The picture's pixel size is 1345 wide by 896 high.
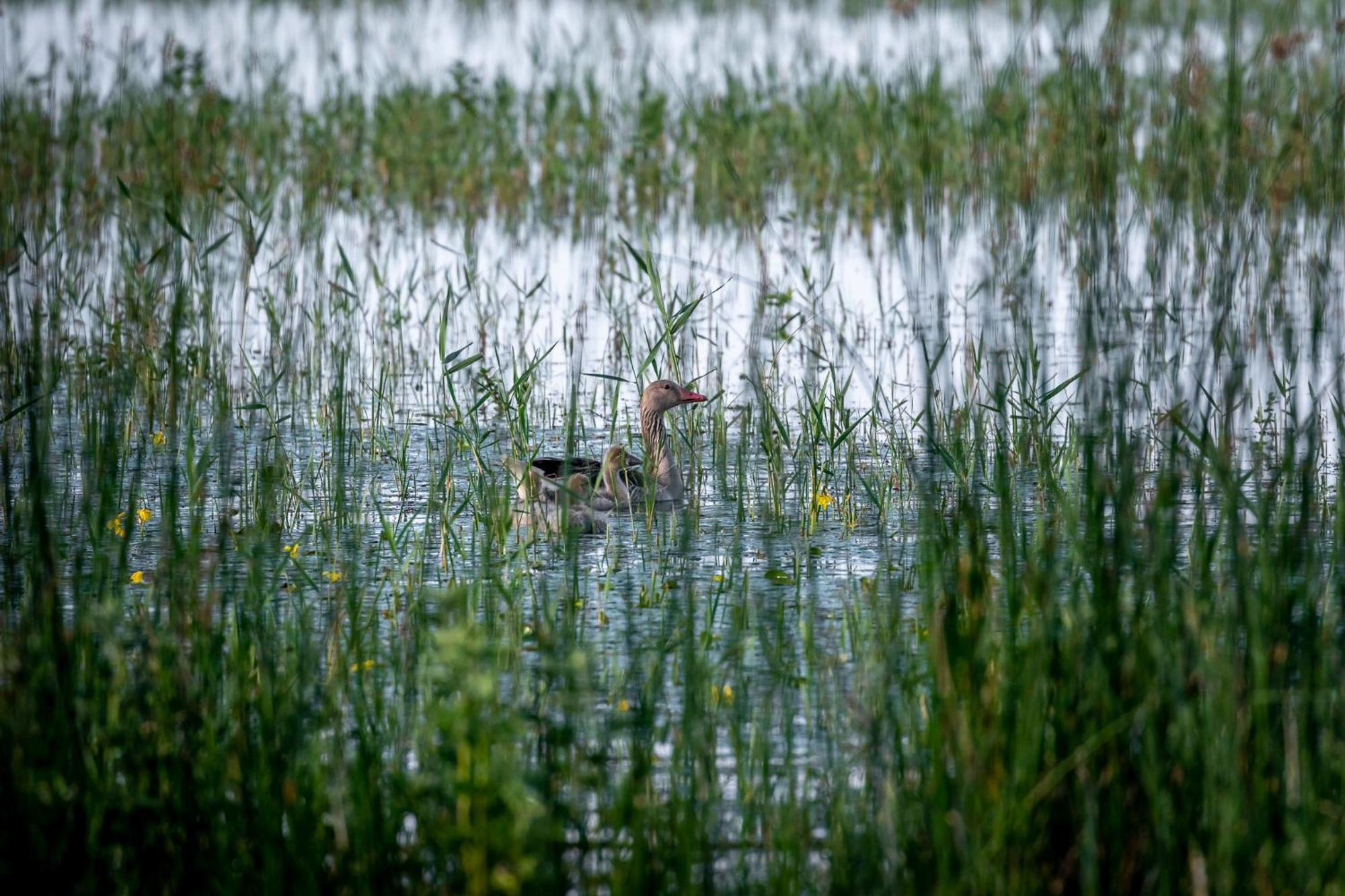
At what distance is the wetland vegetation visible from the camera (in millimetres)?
2877

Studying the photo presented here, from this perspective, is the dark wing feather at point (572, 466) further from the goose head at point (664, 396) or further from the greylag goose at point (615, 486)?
the goose head at point (664, 396)

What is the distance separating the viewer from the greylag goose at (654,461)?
19.7 feet

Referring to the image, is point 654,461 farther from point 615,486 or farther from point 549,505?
point 549,505

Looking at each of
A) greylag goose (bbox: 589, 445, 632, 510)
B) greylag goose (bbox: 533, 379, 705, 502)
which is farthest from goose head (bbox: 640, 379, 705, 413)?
greylag goose (bbox: 589, 445, 632, 510)

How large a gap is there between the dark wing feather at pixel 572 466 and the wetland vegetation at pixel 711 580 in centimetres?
21

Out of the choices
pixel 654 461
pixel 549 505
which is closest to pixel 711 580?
pixel 654 461

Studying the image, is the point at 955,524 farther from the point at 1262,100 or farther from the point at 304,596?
the point at 1262,100

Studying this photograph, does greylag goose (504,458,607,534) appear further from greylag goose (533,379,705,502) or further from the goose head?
the goose head

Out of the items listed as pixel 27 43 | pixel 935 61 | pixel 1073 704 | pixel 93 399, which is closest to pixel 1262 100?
pixel 935 61

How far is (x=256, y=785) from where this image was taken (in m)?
3.08

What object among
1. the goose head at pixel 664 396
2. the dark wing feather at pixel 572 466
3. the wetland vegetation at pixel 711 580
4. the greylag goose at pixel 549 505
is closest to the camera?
the wetland vegetation at pixel 711 580

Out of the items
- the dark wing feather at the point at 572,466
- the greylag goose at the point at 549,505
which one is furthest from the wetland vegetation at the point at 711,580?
the dark wing feather at the point at 572,466

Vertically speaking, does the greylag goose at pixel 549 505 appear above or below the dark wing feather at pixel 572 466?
below

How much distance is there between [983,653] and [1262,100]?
9.19 ft
